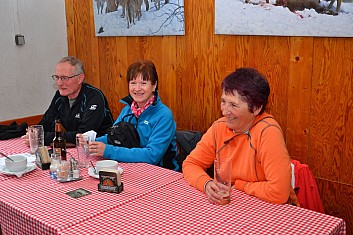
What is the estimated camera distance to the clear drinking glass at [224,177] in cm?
171

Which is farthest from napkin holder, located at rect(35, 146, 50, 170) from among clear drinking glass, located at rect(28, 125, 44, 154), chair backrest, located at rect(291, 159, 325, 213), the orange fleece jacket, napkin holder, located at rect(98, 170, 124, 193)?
chair backrest, located at rect(291, 159, 325, 213)

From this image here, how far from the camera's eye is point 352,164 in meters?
2.49

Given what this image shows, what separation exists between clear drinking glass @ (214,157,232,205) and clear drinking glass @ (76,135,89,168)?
81 centimetres

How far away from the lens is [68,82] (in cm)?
302

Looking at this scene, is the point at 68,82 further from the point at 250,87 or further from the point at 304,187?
the point at 304,187

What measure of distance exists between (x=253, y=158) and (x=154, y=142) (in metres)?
0.72

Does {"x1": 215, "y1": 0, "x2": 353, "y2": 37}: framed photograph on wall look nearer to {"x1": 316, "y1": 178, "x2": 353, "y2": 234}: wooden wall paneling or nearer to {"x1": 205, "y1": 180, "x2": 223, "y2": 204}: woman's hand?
{"x1": 316, "y1": 178, "x2": 353, "y2": 234}: wooden wall paneling

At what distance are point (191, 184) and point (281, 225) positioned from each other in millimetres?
522

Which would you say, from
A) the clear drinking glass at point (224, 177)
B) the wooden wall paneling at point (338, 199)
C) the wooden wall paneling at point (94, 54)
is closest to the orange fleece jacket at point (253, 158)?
the clear drinking glass at point (224, 177)

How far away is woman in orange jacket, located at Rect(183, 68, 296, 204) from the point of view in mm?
1768

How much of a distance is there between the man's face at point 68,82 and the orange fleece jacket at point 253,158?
51.3 inches

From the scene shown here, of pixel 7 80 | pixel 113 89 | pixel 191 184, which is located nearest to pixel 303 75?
pixel 191 184

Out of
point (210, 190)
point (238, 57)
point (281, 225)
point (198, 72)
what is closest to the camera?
point (281, 225)

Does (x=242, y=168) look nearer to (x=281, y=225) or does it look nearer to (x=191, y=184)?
(x=191, y=184)
